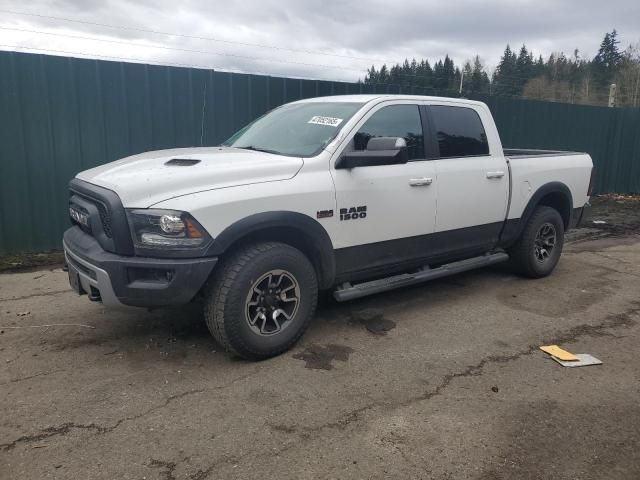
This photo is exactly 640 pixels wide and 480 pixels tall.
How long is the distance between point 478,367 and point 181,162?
260 cm

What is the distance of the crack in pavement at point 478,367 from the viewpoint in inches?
114

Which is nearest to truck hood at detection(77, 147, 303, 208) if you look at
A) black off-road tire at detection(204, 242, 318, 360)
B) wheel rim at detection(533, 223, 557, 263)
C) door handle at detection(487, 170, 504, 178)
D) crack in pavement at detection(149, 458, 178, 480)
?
black off-road tire at detection(204, 242, 318, 360)

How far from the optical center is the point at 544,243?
19.4ft

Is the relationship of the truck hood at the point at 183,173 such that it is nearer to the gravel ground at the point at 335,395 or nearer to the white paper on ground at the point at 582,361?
the gravel ground at the point at 335,395

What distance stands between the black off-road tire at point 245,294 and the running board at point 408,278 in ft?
1.62

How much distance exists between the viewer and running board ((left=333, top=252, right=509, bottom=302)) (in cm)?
415

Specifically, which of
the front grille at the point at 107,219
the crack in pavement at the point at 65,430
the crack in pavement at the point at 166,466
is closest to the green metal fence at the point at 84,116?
the front grille at the point at 107,219

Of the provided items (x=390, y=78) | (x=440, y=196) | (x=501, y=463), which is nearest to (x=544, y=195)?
(x=440, y=196)

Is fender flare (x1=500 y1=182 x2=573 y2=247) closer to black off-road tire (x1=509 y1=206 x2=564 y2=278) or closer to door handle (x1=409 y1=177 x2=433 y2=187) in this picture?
black off-road tire (x1=509 y1=206 x2=564 y2=278)

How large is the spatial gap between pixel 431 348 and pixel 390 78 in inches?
456

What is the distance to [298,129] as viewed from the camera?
4359mm

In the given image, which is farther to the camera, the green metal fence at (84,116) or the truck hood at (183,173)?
the green metal fence at (84,116)

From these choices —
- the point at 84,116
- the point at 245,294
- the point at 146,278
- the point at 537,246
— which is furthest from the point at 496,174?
the point at 84,116

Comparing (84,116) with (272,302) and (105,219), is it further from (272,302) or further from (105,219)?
(272,302)
